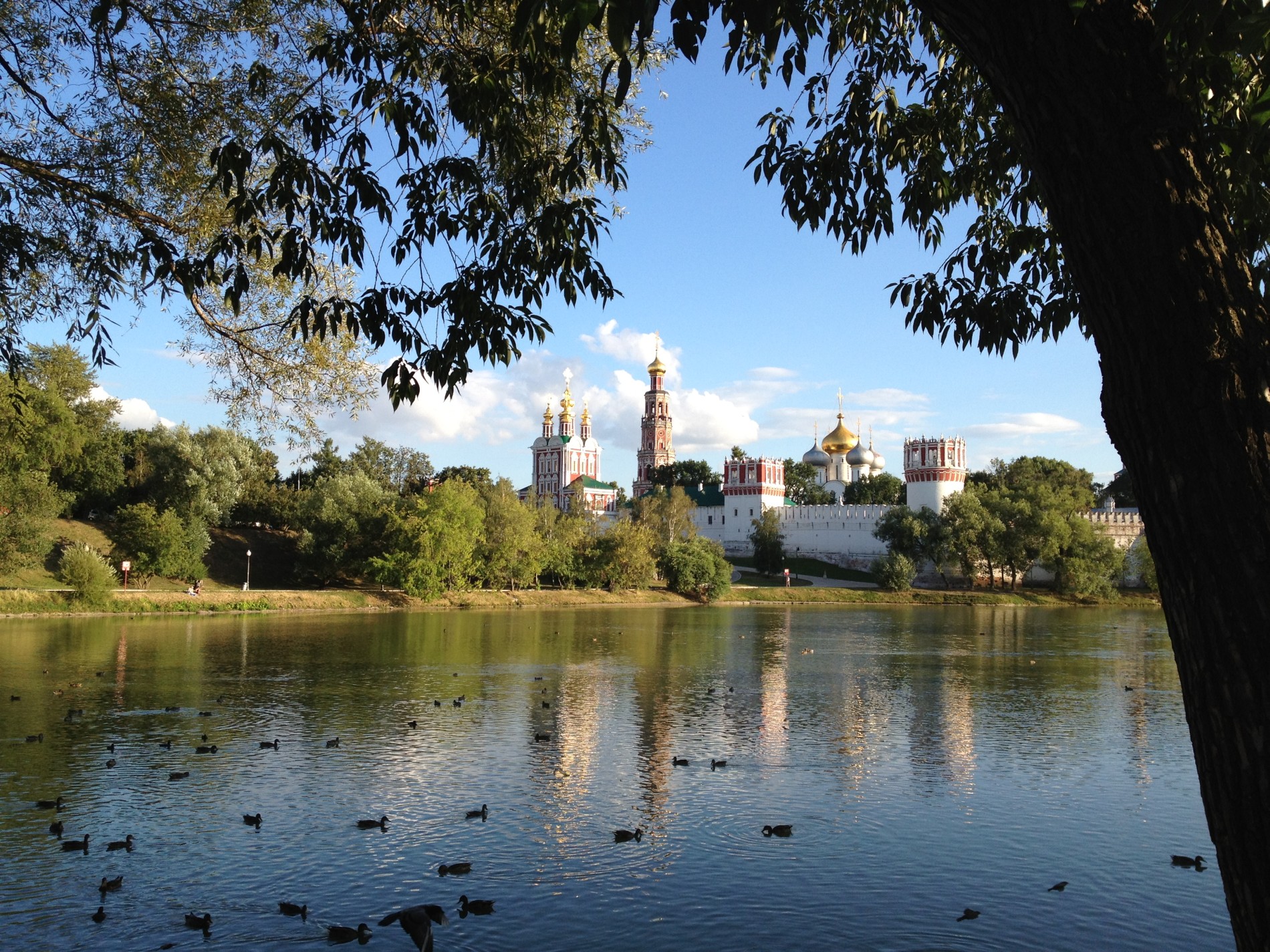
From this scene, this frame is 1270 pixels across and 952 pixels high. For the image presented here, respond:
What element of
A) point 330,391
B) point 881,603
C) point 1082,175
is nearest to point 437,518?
point 881,603

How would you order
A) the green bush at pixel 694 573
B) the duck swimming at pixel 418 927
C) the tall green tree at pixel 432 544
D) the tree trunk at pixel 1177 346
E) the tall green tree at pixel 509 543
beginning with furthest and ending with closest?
1. the green bush at pixel 694 573
2. the tall green tree at pixel 509 543
3. the tall green tree at pixel 432 544
4. the duck swimming at pixel 418 927
5. the tree trunk at pixel 1177 346

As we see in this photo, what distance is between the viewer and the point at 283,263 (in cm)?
570

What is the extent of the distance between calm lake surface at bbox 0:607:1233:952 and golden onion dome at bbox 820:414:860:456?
81.4 meters

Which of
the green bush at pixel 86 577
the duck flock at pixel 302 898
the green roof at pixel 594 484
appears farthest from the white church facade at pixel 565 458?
the duck flock at pixel 302 898

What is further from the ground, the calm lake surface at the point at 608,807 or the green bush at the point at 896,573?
the green bush at the point at 896,573

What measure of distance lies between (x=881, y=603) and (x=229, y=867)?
52.9m

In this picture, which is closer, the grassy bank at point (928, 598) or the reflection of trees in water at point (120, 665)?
the reflection of trees in water at point (120, 665)

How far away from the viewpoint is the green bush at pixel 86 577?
3628 cm

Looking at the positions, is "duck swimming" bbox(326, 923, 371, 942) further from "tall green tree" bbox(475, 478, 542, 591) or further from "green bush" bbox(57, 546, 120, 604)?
"tall green tree" bbox(475, 478, 542, 591)

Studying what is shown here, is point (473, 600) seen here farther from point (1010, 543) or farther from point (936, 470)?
point (936, 470)

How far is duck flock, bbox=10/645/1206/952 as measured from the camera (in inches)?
302

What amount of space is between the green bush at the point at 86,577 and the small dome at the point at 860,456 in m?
76.9

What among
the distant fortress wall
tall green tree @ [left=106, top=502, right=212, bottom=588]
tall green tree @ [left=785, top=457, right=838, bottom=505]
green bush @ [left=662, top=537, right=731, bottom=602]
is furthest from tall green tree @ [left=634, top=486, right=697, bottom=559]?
tall green tree @ [left=785, top=457, right=838, bottom=505]

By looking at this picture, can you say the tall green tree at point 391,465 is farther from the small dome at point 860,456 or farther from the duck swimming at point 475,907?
the duck swimming at point 475,907
